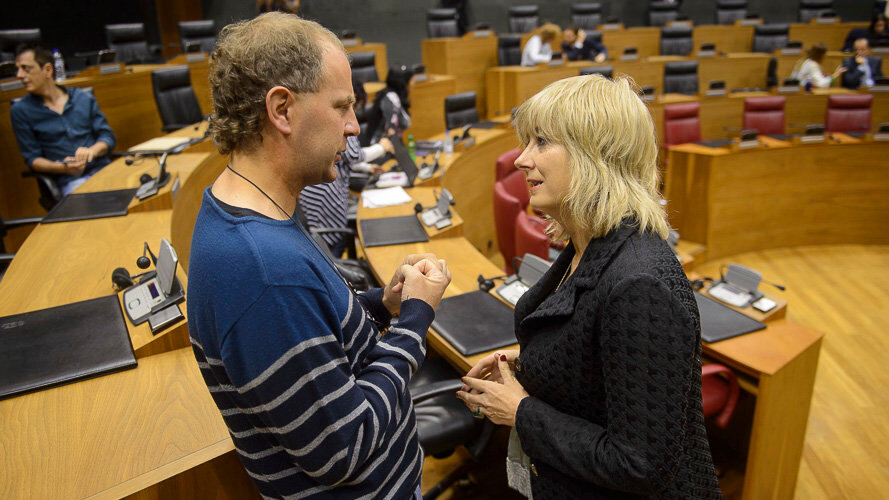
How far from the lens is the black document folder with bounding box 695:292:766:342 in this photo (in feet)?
6.63

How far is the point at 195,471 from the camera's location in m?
1.04

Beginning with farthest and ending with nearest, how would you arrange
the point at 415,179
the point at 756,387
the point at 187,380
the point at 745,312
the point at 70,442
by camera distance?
the point at 415,179
the point at 745,312
the point at 756,387
the point at 187,380
the point at 70,442

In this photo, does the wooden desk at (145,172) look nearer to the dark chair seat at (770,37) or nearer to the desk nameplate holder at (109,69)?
the desk nameplate holder at (109,69)

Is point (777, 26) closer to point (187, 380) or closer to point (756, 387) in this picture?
point (756, 387)

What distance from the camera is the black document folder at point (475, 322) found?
1.74 m

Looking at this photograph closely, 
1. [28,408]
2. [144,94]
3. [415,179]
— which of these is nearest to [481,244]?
[415,179]

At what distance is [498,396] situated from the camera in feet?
3.81

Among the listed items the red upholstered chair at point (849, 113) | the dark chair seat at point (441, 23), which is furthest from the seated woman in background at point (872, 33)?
the dark chair seat at point (441, 23)

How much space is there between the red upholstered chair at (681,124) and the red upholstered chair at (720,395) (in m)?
3.69

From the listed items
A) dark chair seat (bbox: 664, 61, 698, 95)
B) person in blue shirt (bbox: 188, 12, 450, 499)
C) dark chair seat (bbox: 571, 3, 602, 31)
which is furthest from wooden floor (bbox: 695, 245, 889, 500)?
dark chair seat (bbox: 571, 3, 602, 31)

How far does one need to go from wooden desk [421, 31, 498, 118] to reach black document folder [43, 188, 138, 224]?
521 cm

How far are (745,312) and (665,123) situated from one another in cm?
356

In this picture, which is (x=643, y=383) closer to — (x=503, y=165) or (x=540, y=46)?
(x=503, y=165)

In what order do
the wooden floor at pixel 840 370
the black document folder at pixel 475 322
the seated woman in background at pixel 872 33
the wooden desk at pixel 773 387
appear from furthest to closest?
the seated woman in background at pixel 872 33 → the wooden floor at pixel 840 370 → the wooden desk at pixel 773 387 → the black document folder at pixel 475 322
